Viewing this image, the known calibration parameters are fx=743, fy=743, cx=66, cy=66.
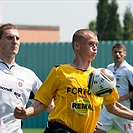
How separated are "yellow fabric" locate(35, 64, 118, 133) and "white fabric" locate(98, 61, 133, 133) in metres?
6.14

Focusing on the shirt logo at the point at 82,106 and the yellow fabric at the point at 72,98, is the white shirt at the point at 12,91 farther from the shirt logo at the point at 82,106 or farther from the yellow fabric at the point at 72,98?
the shirt logo at the point at 82,106

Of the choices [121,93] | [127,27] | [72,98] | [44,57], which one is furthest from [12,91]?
[127,27]

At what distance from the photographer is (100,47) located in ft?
73.8

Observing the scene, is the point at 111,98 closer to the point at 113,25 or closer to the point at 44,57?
the point at 44,57

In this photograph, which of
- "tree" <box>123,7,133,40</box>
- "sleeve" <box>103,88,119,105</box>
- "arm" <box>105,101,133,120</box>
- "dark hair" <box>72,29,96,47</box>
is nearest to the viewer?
"dark hair" <box>72,29,96,47</box>

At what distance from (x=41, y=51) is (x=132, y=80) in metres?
8.87

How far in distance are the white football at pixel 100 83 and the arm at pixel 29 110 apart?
61cm

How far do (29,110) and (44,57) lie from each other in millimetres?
15337

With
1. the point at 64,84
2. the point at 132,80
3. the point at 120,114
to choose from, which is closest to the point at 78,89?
the point at 64,84

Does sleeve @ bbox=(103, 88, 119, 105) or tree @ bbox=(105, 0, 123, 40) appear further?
tree @ bbox=(105, 0, 123, 40)

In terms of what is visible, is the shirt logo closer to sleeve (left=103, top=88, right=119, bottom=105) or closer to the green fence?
sleeve (left=103, top=88, right=119, bottom=105)

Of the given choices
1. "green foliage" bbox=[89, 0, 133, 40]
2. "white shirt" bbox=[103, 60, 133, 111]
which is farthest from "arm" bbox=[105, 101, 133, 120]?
"green foliage" bbox=[89, 0, 133, 40]

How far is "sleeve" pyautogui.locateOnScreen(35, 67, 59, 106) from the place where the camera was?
7863 mm

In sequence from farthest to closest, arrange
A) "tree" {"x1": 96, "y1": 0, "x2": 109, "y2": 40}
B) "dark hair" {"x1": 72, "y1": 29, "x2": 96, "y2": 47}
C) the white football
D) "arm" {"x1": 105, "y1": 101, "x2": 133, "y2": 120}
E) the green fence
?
"tree" {"x1": 96, "y1": 0, "x2": 109, "y2": 40}
the green fence
"arm" {"x1": 105, "y1": 101, "x2": 133, "y2": 120}
"dark hair" {"x1": 72, "y1": 29, "x2": 96, "y2": 47}
the white football
